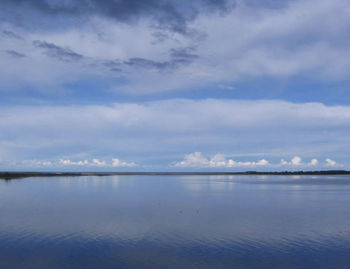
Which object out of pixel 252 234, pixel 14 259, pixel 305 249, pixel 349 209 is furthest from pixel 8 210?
pixel 349 209

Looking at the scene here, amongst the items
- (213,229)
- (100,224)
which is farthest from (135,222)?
(213,229)

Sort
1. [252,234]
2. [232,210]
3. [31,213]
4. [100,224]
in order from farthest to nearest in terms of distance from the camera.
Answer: [232,210], [31,213], [100,224], [252,234]

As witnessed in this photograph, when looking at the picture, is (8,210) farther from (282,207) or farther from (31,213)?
(282,207)

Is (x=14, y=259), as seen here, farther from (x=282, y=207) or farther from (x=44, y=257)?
(x=282, y=207)

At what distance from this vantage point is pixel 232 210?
41719mm

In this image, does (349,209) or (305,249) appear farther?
(349,209)

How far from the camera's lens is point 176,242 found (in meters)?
24.6

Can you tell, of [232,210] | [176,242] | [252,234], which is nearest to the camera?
[176,242]

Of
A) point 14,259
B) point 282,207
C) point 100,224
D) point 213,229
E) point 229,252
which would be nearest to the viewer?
point 14,259

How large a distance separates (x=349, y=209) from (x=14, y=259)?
40.7 m

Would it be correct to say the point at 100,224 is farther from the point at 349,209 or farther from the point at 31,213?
the point at 349,209

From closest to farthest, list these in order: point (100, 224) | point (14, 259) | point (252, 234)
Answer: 1. point (14, 259)
2. point (252, 234)
3. point (100, 224)

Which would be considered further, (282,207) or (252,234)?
(282,207)

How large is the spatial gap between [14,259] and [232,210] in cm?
2772
